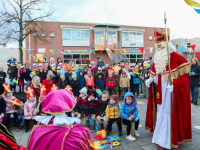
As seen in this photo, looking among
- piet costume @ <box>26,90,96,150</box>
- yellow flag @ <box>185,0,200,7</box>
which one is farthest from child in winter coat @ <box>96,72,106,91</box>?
piet costume @ <box>26,90,96,150</box>

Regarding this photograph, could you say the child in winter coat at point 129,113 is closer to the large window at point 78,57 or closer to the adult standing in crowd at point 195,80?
the adult standing in crowd at point 195,80

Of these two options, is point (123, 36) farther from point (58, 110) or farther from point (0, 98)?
point (58, 110)

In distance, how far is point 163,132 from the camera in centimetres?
348

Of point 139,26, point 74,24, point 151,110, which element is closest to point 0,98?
point 151,110

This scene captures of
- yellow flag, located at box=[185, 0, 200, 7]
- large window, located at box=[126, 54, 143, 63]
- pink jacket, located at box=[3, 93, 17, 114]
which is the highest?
large window, located at box=[126, 54, 143, 63]

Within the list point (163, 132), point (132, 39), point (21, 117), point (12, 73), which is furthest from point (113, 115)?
point (132, 39)

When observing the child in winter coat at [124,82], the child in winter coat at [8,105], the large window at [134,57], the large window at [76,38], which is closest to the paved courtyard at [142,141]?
the child in winter coat at [8,105]

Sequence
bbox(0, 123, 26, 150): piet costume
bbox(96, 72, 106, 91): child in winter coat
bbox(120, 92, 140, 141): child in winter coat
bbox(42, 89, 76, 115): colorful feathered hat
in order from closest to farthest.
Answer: bbox(42, 89, 76, 115): colorful feathered hat, bbox(0, 123, 26, 150): piet costume, bbox(120, 92, 140, 141): child in winter coat, bbox(96, 72, 106, 91): child in winter coat

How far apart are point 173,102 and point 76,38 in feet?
71.3

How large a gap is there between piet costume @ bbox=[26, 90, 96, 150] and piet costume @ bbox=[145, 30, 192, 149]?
202cm

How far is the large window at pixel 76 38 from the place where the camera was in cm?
2348

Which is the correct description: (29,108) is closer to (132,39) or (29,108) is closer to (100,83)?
(100,83)

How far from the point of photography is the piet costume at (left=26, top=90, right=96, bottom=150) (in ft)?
6.14

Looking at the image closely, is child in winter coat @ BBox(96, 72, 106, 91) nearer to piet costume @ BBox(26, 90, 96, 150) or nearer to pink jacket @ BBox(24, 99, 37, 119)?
pink jacket @ BBox(24, 99, 37, 119)
